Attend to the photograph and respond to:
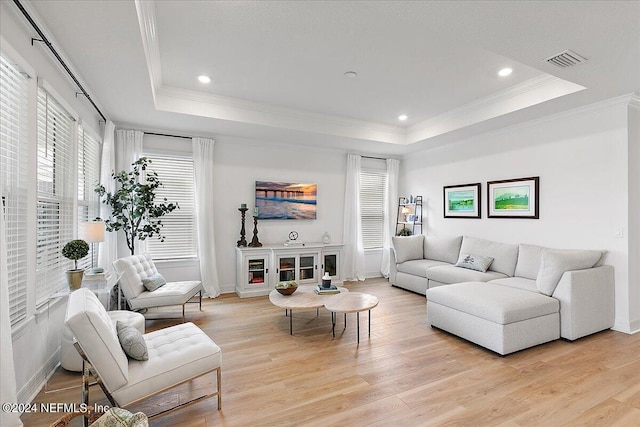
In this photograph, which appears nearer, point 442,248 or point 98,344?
point 98,344

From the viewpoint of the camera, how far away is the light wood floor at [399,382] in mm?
2176

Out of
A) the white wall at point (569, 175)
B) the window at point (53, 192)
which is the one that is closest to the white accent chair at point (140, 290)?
the window at point (53, 192)

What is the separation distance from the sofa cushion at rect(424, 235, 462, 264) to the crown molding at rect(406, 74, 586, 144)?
5.89 feet

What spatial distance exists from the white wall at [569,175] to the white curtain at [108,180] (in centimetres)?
546

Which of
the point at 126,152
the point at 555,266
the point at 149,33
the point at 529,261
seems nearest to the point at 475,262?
the point at 529,261

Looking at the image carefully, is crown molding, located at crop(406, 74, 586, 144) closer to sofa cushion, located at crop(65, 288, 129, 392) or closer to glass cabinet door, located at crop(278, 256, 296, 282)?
→ glass cabinet door, located at crop(278, 256, 296, 282)

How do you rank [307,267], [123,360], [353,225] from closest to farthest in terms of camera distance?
[123,360], [307,267], [353,225]

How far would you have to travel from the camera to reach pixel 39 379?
2482 millimetres

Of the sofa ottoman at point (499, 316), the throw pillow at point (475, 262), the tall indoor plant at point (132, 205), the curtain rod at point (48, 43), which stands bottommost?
the sofa ottoman at point (499, 316)

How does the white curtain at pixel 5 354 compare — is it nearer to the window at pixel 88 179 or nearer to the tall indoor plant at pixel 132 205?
the window at pixel 88 179

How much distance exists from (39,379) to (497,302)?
3.97 metres

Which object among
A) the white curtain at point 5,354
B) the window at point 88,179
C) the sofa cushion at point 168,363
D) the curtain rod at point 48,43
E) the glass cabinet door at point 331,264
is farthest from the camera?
the glass cabinet door at point 331,264

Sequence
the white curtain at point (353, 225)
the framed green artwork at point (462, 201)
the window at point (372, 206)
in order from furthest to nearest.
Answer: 1. the window at point (372, 206)
2. the white curtain at point (353, 225)
3. the framed green artwork at point (462, 201)

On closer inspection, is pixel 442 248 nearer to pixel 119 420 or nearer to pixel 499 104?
pixel 499 104
